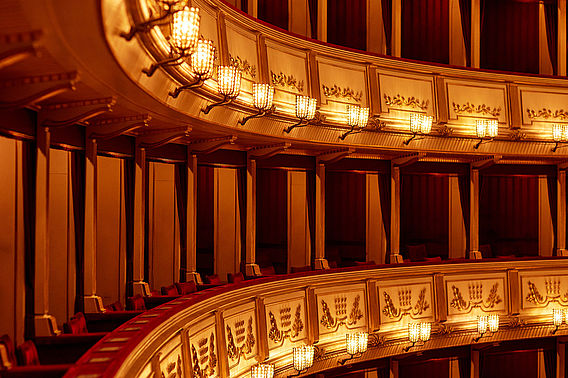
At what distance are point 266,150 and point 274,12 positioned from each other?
99.8 inches

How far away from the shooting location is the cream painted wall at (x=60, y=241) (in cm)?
627

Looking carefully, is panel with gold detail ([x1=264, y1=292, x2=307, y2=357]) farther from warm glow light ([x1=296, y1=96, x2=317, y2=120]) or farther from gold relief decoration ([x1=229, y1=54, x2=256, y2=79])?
gold relief decoration ([x1=229, y1=54, x2=256, y2=79])

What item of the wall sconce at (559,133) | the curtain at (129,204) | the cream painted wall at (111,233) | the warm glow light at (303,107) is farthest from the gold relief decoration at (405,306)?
the cream painted wall at (111,233)

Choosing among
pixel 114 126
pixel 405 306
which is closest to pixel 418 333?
pixel 405 306

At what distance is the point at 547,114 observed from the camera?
11.1 meters

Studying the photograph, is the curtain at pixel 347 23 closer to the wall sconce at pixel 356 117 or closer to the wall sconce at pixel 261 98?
→ the wall sconce at pixel 356 117

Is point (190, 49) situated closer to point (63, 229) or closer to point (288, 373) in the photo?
point (63, 229)

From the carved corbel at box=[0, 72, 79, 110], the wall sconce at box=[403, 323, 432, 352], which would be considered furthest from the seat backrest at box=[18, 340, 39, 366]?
the wall sconce at box=[403, 323, 432, 352]

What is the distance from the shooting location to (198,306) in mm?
5523

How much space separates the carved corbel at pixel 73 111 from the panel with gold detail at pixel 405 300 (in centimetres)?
564

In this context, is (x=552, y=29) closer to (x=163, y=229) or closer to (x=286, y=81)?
(x=286, y=81)

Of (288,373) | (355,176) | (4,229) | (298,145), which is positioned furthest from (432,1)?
(4,229)

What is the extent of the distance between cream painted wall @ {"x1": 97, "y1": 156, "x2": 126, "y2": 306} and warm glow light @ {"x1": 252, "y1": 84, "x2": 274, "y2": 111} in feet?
5.76

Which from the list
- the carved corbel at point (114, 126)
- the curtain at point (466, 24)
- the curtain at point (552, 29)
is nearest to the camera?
the carved corbel at point (114, 126)
